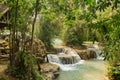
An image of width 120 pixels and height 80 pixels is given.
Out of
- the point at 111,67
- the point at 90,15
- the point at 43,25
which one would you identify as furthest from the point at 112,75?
the point at 43,25

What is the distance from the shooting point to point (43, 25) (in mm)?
23031

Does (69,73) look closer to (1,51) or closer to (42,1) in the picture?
(1,51)

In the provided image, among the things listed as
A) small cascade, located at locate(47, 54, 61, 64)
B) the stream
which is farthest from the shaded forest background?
small cascade, located at locate(47, 54, 61, 64)

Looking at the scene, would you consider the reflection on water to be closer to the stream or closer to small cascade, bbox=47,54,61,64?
the stream

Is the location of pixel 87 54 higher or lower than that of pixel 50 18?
lower

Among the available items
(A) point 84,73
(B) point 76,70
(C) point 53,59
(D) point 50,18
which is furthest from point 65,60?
(D) point 50,18

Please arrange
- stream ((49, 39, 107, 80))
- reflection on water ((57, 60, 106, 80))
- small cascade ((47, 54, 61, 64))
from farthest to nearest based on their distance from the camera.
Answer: small cascade ((47, 54, 61, 64)) < stream ((49, 39, 107, 80)) < reflection on water ((57, 60, 106, 80))

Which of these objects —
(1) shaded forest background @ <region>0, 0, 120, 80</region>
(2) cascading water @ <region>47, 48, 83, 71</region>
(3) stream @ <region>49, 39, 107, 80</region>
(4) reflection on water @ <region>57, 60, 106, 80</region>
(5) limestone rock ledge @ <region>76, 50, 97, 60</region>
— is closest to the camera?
(1) shaded forest background @ <region>0, 0, 120, 80</region>

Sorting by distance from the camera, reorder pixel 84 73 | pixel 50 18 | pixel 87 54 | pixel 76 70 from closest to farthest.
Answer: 1. pixel 50 18
2. pixel 84 73
3. pixel 76 70
4. pixel 87 54

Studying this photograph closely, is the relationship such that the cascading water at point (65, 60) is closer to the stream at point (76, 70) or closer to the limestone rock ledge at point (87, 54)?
the stream at point (76, 70)

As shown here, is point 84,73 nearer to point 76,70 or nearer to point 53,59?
point 76,70

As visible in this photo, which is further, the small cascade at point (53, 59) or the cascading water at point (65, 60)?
the small cascade at point (53, 59)

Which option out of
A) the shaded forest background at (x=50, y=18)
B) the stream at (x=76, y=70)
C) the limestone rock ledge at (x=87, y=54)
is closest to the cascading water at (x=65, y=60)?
the stream at (x=76, y=70)

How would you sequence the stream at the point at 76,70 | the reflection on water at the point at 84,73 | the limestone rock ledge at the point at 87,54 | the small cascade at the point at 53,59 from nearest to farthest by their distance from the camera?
the reflection on water at the point at 84,73 → the stream at the point at 76,70 → the small cascade at the point at 53,59 → the limestone rock ledge at the point at 87,54
